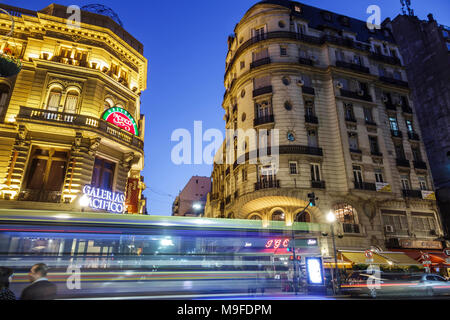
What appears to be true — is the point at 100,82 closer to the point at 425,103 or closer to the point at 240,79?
the point at 240,79

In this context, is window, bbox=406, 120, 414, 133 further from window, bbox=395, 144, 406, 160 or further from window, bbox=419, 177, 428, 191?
window, bbox=419, 177, 428, 191

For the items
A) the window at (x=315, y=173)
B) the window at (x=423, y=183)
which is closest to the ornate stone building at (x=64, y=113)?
the window at (x=315, y=173)

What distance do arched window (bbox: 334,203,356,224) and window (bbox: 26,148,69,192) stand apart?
24.1 m

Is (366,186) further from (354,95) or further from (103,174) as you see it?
(103,174)

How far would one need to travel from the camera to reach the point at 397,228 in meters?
27.3

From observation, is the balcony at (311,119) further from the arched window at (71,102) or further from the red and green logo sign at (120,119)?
the arched window at (71,102)

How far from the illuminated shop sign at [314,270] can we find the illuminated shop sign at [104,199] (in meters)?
14.4

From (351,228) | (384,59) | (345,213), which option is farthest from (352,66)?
(351,228)

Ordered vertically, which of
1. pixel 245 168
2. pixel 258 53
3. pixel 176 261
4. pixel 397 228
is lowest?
pixel 176 261

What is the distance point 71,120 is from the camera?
1898 centimetres

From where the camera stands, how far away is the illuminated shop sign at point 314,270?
9766 mm
